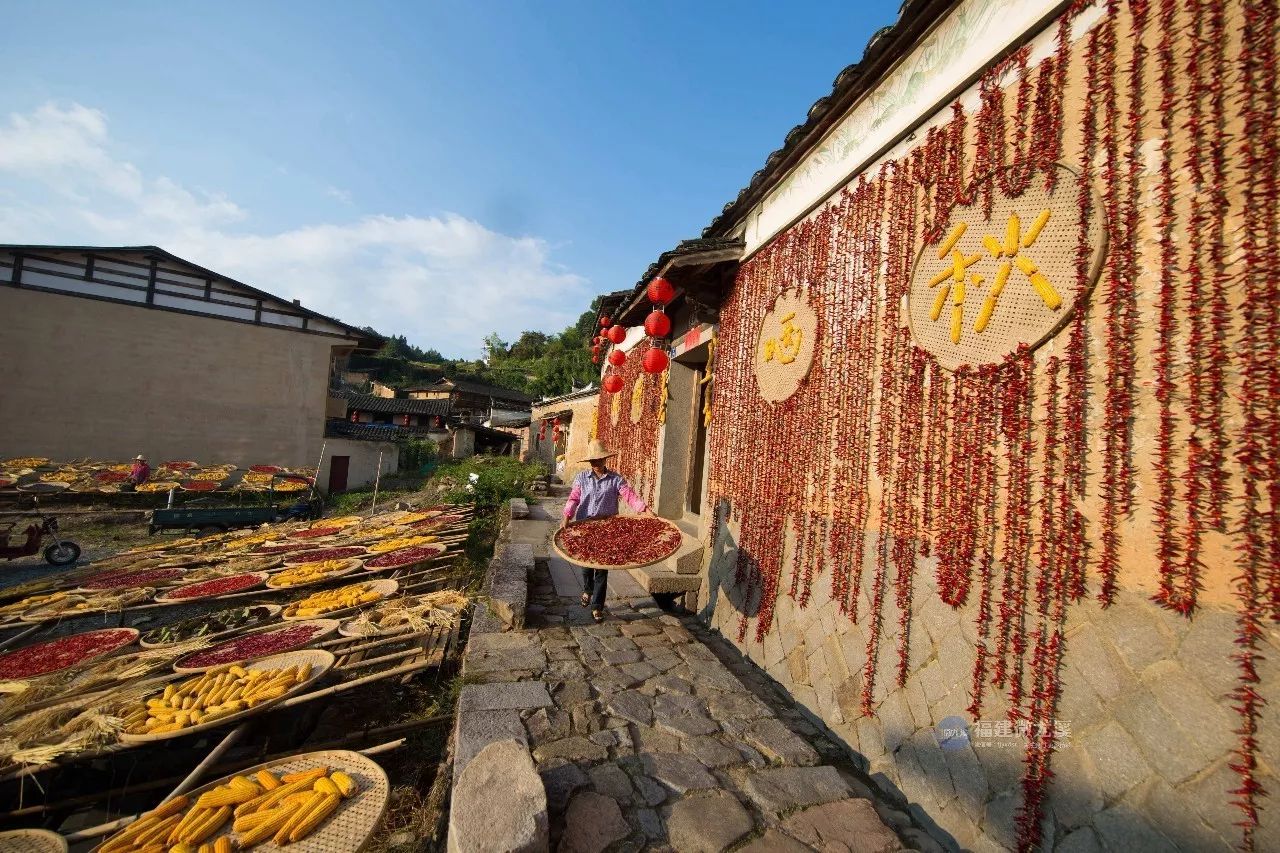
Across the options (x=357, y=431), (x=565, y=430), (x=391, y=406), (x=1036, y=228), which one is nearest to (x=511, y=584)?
(x=1036, y=228)

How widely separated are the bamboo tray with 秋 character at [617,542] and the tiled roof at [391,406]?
112 ft

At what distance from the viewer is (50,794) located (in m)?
3.79

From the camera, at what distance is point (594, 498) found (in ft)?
19.5

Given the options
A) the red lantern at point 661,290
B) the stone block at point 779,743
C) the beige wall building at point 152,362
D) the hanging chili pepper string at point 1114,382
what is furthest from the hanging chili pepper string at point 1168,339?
the beige wall building at point 152,362

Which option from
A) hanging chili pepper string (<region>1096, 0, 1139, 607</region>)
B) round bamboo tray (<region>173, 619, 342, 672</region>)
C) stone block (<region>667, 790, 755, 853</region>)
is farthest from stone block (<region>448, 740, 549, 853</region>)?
round bamboo tray (<region>173, 619, 342, 672</region>)

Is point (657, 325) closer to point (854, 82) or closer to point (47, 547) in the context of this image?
point (854, 82)

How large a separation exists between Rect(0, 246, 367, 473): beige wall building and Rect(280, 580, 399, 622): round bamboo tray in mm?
19295

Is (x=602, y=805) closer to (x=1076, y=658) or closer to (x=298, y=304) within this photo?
(x=1076, y=658)

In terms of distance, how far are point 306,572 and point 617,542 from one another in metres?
4.86

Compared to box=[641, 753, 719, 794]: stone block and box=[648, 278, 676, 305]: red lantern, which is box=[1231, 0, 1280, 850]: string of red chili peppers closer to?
box=[641, 753, 719, 794]: stone block

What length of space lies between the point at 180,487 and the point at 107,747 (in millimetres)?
19251

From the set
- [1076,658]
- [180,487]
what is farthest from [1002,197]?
[180,487]

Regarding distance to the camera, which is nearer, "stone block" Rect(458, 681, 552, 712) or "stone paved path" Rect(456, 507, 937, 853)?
"stone paved path" Rect(456, 507, 937, 853)

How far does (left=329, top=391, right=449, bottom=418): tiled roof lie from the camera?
1375 inches
